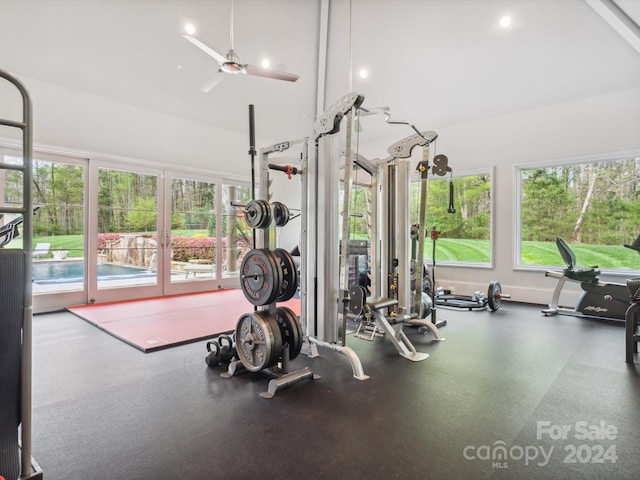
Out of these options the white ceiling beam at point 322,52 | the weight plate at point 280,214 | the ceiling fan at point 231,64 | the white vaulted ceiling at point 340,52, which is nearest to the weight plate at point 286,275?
the weight plate at point 280,214

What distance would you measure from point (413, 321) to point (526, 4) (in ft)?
14.9

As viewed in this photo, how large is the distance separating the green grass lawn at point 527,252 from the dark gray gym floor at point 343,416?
229cm

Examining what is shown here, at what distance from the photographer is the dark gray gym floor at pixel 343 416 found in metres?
1.79

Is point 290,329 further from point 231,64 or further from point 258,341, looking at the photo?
point 231,64

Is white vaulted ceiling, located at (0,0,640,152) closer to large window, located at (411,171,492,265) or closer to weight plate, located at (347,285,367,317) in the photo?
large window, located at (411,171,492,265)

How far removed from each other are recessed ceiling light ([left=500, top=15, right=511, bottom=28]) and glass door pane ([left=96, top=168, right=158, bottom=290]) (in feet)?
20.3

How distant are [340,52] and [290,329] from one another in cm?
552

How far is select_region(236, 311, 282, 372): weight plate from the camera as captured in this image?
2.78m

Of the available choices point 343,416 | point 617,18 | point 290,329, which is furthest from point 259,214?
point 617,18

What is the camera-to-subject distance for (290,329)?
2922 millimetres

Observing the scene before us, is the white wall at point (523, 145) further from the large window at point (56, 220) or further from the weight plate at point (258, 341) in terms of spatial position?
the large window at point (56, 220)

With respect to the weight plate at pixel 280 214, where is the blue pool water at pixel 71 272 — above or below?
below

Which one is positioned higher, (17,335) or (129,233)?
(129,233)

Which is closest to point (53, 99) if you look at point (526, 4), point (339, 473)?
point (339, 473)
